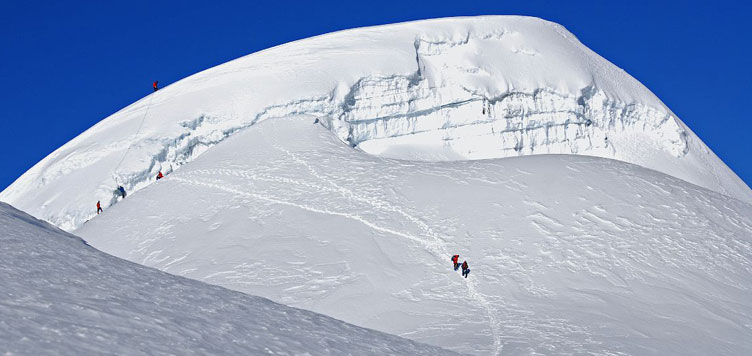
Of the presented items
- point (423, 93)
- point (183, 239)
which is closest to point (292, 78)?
point (423, 93)

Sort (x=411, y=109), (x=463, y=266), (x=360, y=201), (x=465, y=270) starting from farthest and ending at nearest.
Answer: (x=411, y=109), (x=360, y=201), (x=465, y=270), (x=463, y=266)

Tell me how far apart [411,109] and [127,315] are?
38.8 m

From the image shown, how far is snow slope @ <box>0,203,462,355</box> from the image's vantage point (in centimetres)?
1068

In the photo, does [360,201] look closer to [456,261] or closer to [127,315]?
[456,261]

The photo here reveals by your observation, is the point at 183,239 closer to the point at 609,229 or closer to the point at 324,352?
the point at 609,229

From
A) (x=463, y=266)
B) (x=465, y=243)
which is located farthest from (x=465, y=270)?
(x=465, y=243)

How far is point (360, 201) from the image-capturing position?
36750 millimetres

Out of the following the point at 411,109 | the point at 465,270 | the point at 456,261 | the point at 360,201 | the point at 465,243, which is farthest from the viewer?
the point at 411,109

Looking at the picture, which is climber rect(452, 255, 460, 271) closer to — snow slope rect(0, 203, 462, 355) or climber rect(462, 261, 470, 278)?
climber rect(462, 261, 470, 278)

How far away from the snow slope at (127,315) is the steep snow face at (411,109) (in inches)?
1188

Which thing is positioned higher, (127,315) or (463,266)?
(463,266)

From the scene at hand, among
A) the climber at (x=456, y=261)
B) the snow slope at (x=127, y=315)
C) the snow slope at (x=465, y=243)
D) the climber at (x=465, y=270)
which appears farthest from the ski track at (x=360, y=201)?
the snow slope at (x=127, y=315)

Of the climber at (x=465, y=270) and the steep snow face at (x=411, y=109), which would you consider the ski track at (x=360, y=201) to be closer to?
the climber at (x=465, y=270)

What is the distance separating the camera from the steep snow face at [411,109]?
46.8 m
